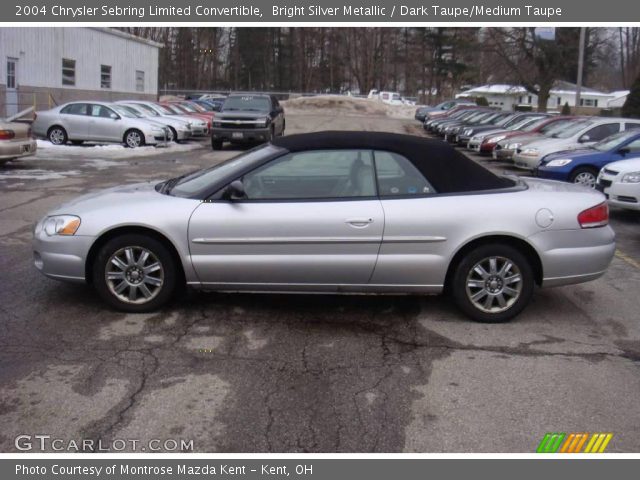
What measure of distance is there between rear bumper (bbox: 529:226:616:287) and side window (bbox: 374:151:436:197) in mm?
969

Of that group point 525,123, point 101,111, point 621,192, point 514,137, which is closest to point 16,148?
point 101,111

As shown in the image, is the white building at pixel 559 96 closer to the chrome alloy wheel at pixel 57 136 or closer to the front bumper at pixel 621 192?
the chrome alloy wheel at pixel 57 136

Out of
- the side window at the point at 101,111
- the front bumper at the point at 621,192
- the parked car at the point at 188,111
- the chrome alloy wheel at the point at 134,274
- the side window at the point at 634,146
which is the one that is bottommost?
the chrome alloy wheel at the point at 134,274

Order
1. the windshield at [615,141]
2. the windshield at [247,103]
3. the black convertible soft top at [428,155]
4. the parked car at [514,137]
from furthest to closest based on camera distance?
the windshield at [247,103]
the parked car at [514,137]
the windshield at [615,141]
the black convertible soft top at [428,155]

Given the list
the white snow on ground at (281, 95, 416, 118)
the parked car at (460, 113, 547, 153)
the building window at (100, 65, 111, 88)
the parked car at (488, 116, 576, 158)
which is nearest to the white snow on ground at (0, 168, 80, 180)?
the parked car at (488, 116, 576, 158)

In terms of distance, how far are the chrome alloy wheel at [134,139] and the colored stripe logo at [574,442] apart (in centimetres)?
2080

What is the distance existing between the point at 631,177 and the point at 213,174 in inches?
288

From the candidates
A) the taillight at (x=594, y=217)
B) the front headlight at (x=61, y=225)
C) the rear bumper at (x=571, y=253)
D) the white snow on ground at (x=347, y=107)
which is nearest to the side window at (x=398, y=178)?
the rear bumper at (x=571, y=253)

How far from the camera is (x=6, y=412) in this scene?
4.10m

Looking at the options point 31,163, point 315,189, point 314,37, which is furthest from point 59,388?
point 314,37

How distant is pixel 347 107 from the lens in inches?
2336

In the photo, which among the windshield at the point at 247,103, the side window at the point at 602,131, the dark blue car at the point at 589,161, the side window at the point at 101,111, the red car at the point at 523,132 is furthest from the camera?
the windshield at the point at 247,103

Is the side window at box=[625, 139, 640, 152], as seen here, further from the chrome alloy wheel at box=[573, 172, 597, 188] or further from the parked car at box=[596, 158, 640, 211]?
the parked car at box=[596, 158, 640, 211]

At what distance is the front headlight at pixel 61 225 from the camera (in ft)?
18.9
